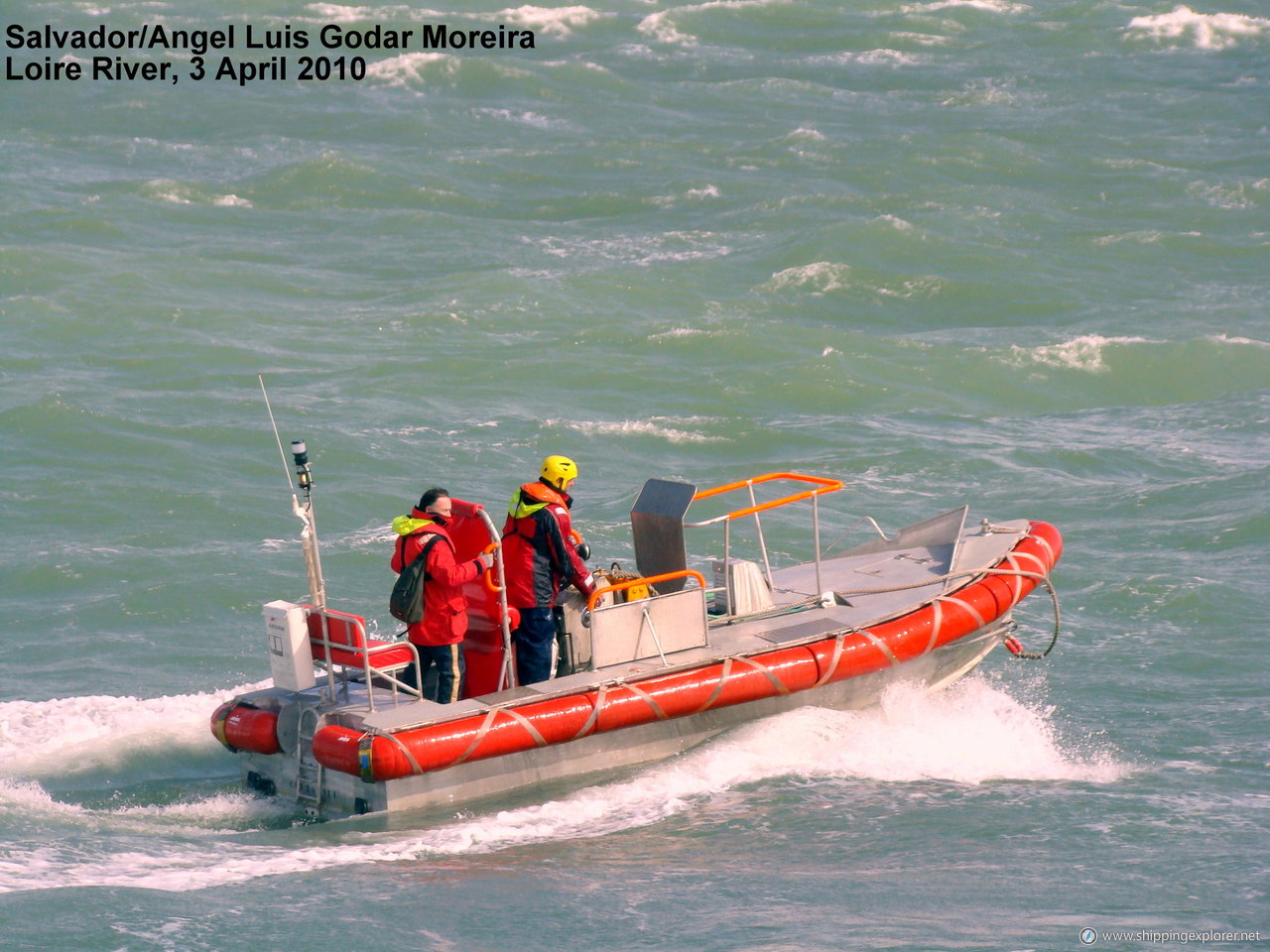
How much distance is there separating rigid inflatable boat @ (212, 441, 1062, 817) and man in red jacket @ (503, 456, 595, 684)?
115 millimetres

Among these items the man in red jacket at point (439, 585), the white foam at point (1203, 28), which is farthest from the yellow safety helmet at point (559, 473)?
the white foam at point (1203, 28)

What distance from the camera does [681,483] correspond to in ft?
29.0

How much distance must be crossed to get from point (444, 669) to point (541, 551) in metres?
0.80

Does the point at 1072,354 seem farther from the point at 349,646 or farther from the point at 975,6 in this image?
the point at 975,6

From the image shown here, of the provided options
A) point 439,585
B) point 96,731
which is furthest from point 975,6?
point 439,585

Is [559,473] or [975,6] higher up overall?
[975,6]

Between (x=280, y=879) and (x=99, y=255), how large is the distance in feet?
54.8

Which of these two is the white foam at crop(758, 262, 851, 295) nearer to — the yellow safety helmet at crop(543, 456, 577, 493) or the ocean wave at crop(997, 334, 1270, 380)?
the ocean wave at crop(997, 334, 1270, 380)

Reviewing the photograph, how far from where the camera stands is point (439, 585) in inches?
308

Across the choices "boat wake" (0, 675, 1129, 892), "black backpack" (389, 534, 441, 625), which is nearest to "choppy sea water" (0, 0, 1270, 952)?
"boat wake" (0, 675, 1129, 892)

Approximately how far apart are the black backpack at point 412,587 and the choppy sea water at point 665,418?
42.5 inches

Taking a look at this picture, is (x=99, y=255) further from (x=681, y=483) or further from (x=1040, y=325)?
(x=681, y=483)

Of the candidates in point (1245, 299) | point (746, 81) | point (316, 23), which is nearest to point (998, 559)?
point (1245, 299)

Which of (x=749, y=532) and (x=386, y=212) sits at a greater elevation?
(x=386, y=212)
